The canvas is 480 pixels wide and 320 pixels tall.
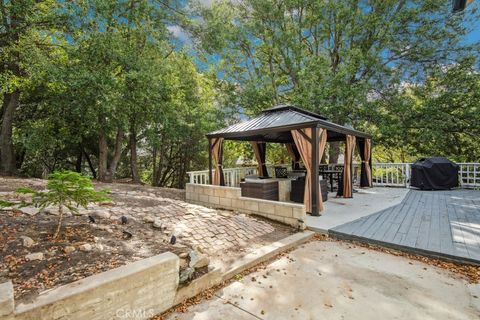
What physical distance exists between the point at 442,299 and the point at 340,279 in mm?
865

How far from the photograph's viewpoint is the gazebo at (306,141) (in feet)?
16.6

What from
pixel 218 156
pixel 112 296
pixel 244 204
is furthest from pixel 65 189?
pixel 218 156

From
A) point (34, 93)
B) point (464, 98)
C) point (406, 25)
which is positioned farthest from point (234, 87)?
point (464, 98)

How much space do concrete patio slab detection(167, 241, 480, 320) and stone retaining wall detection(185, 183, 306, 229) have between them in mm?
1214

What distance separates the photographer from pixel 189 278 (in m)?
2.27

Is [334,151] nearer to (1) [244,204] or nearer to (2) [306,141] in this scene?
(2) [306,141]

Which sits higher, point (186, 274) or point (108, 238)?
point (108, 238)

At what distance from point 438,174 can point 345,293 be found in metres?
8.10

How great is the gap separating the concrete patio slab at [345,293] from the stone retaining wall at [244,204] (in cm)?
121

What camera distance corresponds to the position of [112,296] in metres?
1.75

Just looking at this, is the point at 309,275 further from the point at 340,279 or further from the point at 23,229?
the point at 23,229

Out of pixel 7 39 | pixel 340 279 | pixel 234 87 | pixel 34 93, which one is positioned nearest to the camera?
pixel 340 279

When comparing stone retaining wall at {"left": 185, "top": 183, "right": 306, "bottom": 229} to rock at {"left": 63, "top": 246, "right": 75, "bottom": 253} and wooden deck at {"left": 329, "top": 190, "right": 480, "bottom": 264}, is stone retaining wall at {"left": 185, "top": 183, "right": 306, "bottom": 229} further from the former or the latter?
rock at {"left": 63, "top": 246, "right": 75, "bottom": 253}

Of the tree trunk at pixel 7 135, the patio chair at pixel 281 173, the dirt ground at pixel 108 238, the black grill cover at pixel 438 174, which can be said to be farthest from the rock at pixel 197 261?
the tree trunk at pixel 7 135
